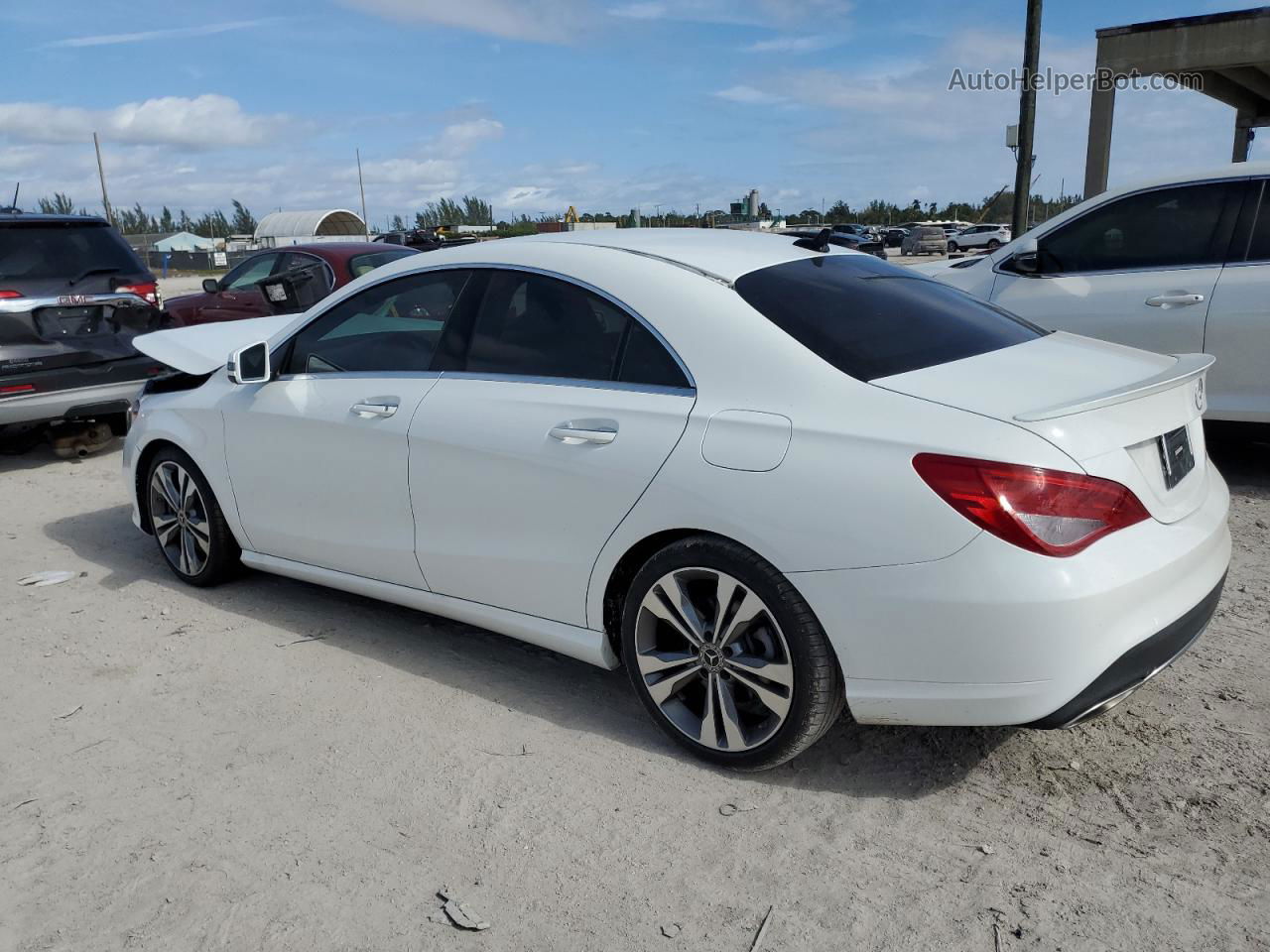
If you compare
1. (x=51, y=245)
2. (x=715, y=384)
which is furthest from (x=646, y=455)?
(x=51, y=245)

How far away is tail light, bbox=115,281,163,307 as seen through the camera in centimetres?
818

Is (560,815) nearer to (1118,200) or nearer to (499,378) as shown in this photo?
(499,378)

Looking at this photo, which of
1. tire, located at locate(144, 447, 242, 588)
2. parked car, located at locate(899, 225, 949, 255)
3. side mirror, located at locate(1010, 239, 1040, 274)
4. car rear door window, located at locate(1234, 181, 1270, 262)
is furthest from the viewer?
parked car, located at locate(899, 225, 949, 255)

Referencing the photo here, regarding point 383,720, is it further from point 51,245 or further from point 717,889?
point 51,245

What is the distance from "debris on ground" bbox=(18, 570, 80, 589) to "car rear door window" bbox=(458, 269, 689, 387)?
2841 mm

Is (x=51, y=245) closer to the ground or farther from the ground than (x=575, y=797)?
farther from the ground

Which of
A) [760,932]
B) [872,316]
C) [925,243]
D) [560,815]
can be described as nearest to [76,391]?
[560,815]

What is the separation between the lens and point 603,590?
3.32m

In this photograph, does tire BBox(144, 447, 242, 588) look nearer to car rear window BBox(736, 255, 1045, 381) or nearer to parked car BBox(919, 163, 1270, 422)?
car rear window BBox(736, 255, 1045, 381)

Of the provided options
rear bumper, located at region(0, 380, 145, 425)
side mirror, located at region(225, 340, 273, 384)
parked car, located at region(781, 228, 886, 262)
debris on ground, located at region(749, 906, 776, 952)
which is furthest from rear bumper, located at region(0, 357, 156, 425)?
debris on ground, located at region(749, 906, 776, 952)

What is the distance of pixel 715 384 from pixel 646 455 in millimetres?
291

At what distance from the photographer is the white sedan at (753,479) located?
2.64 metres

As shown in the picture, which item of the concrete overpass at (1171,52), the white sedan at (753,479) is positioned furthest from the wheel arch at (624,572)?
the concrete overpass at (1171,52)

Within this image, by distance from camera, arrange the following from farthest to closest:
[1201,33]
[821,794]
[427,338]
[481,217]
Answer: [481,217] → [1201,33] → [427,338] → [821,794]
